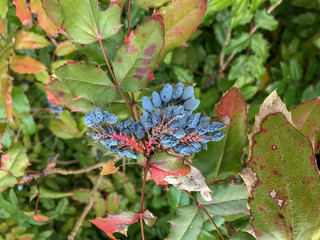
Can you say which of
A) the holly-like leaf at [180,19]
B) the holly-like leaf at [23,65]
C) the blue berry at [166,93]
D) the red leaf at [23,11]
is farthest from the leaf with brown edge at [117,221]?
the red leaf at [23,11]

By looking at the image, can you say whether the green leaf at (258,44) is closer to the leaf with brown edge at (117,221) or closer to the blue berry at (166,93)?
the blue berry at (166,93)

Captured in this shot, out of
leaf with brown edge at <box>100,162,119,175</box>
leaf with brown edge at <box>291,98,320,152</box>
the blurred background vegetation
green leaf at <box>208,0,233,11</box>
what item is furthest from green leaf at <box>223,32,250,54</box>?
leaf with brown edge at <box>100,162,119,175</box>

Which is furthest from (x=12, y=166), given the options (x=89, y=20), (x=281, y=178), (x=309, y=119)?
(x=309, y=119)

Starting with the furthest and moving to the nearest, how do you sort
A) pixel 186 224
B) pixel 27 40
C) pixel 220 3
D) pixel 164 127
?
pixel 27 40 < pixel 220 3 < pixel 186 224 < pixel 164 127

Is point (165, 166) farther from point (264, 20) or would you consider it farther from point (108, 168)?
point (264, 20)

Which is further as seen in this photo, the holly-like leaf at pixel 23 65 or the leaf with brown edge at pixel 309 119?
the holly-like leaf at pixel 23 65

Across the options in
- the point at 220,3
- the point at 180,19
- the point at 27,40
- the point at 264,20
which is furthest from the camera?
the point at 264,20
